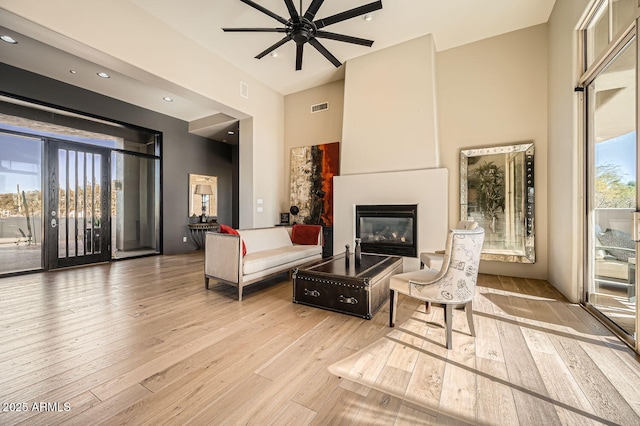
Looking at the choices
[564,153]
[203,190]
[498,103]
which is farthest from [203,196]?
[564,153]

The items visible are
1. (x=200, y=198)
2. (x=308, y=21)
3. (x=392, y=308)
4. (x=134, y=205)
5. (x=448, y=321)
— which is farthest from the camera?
(x=200, y=198)

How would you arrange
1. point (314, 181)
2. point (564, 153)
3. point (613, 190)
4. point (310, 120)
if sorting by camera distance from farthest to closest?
point (310, 120), point (314, 181), point (564, 153), point (613, 190)

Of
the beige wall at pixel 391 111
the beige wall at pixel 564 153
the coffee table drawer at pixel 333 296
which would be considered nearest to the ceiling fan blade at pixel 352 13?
the beige wall at pixel 391 111

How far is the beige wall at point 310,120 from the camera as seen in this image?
5.62 m

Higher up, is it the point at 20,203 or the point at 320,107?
the point at 320,107

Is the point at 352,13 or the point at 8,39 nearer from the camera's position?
the point at 352,13

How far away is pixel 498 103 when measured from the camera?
4.16 m

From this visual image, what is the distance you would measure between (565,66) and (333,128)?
374 cm

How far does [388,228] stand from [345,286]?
2.33m

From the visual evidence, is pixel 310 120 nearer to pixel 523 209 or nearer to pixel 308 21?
pixel 308 21

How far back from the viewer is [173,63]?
388 centimetres

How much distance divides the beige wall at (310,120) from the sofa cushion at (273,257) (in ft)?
6.93

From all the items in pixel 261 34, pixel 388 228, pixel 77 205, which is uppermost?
pixel 261 34

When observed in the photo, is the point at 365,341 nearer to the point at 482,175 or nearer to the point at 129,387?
the point at 129,387
